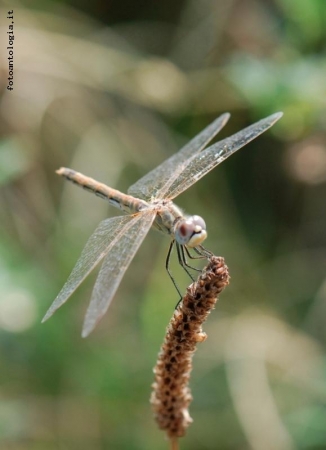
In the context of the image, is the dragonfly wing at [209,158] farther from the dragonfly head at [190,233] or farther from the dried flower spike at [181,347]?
the dried flower spike at [181,347]

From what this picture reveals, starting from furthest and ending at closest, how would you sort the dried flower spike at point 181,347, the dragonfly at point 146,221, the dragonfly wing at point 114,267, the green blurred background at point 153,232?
1. the green blurred background at point 153,232
2. the dragonfly at point 146,221
3. the dragonfly wing at point 114,267
4. the dried flower spike at point 181,347

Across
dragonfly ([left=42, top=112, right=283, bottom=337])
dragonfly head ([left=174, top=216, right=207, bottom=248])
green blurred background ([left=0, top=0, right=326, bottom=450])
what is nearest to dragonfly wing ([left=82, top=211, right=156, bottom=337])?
dragonfly ([left=42, top=112, right=283, bottom=337])

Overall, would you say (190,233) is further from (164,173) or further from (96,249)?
(164,173)

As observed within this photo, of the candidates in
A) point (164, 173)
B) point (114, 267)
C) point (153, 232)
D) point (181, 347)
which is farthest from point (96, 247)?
point (153, 232)

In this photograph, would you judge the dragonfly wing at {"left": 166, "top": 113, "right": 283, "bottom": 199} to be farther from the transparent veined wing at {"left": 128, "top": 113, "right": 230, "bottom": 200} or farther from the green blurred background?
the green blurred background

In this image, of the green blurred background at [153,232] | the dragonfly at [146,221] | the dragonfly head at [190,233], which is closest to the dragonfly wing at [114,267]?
the dragonfly at [146,221]

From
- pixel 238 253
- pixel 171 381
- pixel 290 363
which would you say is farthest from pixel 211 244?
pixel 171 381
